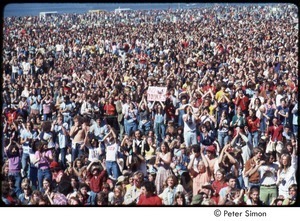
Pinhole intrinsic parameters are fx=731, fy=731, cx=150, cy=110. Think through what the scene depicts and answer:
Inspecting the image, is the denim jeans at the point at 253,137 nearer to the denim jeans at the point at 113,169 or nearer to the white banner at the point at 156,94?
the white banner at the point at 156,94

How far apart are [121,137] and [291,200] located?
1.72 meters

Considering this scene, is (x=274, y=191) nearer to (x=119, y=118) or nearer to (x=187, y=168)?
(x=187, y=168)

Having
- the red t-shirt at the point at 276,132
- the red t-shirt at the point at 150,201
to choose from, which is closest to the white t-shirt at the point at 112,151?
the red t-shirt at the point at 150,201

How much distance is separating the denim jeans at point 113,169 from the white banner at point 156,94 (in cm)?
72

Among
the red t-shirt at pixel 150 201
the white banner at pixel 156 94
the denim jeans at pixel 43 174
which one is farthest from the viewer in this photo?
the white banner at pixel 156 94

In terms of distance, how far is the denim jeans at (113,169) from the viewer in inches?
275

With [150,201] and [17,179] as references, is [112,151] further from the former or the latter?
[17,179]

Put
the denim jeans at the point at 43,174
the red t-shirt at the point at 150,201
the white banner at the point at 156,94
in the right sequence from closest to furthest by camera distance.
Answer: the red t-shirt at the point at 150,201 → the denim jeans at the point at 43,174 → the white banner at the point at 156,94

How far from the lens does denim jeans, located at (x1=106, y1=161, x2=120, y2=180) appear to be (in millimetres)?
6977

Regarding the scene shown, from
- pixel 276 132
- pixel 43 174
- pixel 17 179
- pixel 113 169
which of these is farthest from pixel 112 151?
pixel 276 132

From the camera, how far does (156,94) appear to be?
23.4 ft

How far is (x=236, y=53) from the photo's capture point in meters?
7.27

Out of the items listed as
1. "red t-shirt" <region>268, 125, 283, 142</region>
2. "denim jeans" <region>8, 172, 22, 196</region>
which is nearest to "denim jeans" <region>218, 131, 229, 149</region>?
"red t-shirt" <region>268, 125, 283, 142</region>
